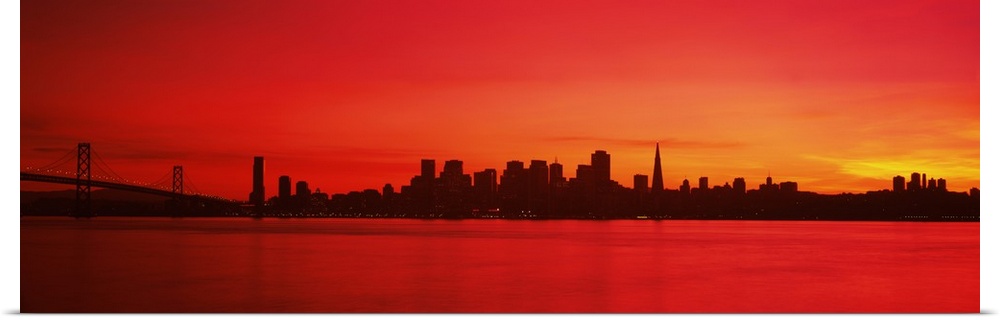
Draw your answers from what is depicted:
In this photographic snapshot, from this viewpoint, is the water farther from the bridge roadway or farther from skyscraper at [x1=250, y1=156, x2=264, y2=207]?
the bridge roadway

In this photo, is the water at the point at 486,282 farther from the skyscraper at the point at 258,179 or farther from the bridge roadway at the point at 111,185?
the bridge roadway at the point at 111,185

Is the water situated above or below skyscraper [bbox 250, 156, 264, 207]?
below

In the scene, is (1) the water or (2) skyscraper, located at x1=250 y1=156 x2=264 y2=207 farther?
(2) skyscraper, located at x1=250 y1=156 x2=264 y2=207

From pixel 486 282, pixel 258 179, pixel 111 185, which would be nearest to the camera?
pixel 486 282

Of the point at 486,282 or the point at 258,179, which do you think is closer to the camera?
the point at 486,282

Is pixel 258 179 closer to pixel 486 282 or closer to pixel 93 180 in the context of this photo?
pixel 93 180

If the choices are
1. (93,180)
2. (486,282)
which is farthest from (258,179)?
(486,282)

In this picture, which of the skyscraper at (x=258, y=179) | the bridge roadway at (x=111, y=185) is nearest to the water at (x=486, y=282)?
the skyscraper at (x=258, y=179)

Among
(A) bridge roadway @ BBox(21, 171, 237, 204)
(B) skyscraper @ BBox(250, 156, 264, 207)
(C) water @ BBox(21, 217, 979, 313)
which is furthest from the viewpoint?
(A) bridge roadway @ BBox(21, 171, 237, 204)

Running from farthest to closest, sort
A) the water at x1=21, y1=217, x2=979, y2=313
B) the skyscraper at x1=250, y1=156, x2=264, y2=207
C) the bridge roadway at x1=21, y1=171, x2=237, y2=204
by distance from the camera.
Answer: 1. the bridge roadway at x1=21, y1=171, x2=237, y2=204
2. the skyscraper at x1=250, y1=156, x2=264, y2=207
3. the water at x1=21, y1=217, x2=979, y2=313

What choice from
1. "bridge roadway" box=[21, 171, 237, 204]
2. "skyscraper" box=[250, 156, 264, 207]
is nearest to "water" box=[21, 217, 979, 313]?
"skyscraper" box=[250, 156, 264, 207]

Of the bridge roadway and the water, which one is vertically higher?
the bridge roadway
